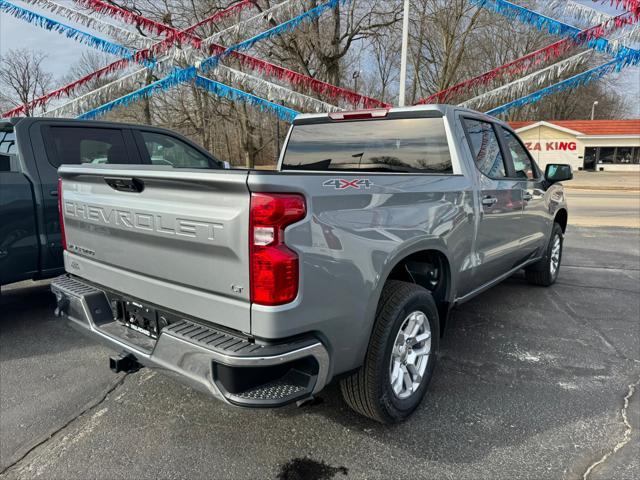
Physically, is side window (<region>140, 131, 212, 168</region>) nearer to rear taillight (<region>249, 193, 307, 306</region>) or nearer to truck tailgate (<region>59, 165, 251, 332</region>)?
truck tailgate (<region>59, 165, 251, 332</region>)

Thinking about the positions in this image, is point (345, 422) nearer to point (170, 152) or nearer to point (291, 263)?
point (291, 263)

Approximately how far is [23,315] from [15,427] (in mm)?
2209

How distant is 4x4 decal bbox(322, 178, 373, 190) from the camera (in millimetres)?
2152

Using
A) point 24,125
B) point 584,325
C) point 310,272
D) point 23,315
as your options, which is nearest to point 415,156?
point 310,272

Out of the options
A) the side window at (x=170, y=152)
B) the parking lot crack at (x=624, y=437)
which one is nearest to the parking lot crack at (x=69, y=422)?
the side window at (x=170, y=152)

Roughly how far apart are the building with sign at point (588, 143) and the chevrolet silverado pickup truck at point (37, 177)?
3632 centimetres

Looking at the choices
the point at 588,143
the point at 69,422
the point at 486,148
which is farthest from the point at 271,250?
the point at 588,143

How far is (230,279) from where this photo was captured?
203 cm

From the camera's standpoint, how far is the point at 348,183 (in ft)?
7.35

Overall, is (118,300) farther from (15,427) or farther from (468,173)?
(468,173)

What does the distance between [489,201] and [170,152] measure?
11.8 feet

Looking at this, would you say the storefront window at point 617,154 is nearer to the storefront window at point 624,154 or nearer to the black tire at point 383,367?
the storefront window at point 624,154

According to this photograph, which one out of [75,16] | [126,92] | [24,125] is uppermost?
[75,16]

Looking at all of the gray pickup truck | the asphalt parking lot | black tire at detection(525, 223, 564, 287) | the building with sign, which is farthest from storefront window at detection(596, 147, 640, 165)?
the gray pickup truck
